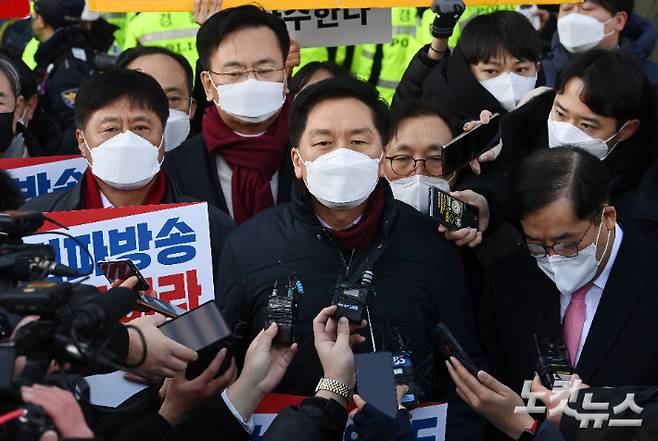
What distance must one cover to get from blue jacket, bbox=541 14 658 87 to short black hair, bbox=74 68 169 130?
9.20ft

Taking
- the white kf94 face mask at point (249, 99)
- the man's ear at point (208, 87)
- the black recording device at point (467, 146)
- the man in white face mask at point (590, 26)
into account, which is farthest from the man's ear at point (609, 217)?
the man in white face mask at point (590, 26)

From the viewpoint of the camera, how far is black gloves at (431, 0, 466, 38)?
5809 millimetres

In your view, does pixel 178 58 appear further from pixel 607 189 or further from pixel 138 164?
pixel 607 189

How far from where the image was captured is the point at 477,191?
512 centimetres

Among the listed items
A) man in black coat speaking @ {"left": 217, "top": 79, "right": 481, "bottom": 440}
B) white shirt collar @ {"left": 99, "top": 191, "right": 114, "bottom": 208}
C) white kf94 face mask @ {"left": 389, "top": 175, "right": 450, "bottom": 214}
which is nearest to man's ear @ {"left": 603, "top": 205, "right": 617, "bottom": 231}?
man in black coat speaking @ {"left": 217, "top": 79, "right": 481, "bottom": 440}

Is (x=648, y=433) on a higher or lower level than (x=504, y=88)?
lower

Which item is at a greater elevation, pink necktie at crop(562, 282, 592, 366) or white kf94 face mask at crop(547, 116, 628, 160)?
white kf94 face mask at crop(547, 116, 628, 160)

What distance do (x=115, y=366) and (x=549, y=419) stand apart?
4.78ft

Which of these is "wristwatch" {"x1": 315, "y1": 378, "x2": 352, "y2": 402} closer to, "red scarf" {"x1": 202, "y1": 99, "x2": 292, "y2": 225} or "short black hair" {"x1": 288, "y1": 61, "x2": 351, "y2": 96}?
Answer: "red scarf" {"x1": 202, "y1": 99, "x2": 292, "y2": 225}

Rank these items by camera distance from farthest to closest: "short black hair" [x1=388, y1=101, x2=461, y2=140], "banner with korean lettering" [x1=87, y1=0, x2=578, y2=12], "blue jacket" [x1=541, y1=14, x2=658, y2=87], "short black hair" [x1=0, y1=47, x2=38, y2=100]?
1. "blue jacket" [x1=541, y1=14, x2=658, y2=87]
2. "short black hair" [x1=0, y1=47, x2=38, y2=100]
3. "banner with korean lettering" [x1=87, y1=0, x2=578, y2=12]
4. "short black hair" [x1=388, y1=101, x2=461, y2=140]

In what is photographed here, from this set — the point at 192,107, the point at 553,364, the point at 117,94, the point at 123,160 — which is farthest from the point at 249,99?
the point at 553,364

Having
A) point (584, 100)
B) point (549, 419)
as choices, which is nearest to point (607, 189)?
point (584, 100)

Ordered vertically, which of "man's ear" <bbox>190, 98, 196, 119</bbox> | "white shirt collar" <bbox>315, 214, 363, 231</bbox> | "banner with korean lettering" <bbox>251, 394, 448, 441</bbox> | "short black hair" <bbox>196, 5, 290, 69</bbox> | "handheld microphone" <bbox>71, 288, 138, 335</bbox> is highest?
"short black hair" <bbox>196, 5, 290, 69</bbox>

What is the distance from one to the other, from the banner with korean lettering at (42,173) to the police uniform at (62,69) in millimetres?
1433
